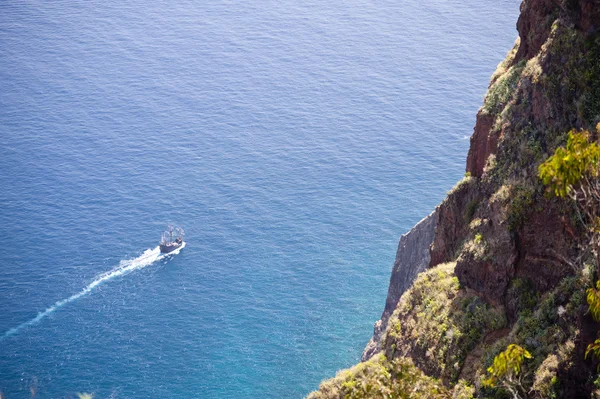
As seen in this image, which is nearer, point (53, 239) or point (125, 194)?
point (53, 239)

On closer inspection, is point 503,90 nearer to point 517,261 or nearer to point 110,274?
point 517,261

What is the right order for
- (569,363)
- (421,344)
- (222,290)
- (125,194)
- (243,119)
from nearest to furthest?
(569,363) < (421,344) < (222,290) < (125,194) < (243,119)

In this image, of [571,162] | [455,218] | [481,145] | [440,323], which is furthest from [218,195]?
[571,162]

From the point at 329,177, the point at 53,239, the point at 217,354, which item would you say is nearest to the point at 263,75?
the point at 329,177

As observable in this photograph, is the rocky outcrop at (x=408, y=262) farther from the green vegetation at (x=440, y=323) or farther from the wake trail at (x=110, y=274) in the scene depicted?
the wake trail at (x=110, y=274)

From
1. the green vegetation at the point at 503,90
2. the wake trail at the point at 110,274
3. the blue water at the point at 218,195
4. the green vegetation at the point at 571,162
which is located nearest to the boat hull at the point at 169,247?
the wake trail at the point at 110,274

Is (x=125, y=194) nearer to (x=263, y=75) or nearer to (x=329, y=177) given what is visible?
(x=329, y=177)

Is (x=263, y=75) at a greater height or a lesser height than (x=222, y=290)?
greater
